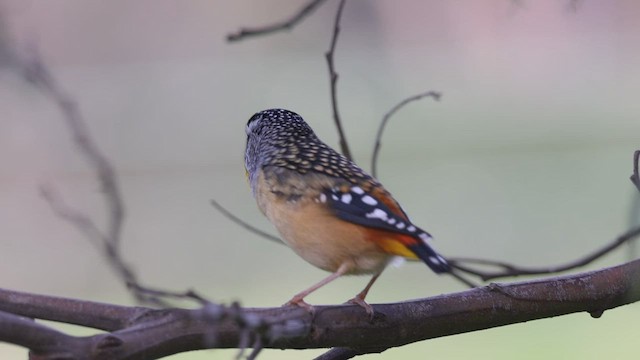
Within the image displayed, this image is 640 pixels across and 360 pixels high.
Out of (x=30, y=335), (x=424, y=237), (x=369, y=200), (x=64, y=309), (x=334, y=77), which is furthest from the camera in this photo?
(x=334, y=77)

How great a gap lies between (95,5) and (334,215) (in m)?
7.36

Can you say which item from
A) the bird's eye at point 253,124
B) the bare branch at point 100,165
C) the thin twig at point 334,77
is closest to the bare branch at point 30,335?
the bare branch at point 100,165

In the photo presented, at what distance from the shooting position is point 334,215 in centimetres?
229

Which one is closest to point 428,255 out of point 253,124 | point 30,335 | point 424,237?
point 424,237

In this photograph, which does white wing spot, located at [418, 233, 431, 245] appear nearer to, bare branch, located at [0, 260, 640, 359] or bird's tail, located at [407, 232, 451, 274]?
bird's tail, located at [407, 232, 451, 274]

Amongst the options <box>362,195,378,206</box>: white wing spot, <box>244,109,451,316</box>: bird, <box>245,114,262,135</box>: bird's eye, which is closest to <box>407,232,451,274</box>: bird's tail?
<box>244,109,451,316</box>: bird

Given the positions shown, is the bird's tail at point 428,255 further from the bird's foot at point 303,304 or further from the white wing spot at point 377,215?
the bird's foot at point 303,304

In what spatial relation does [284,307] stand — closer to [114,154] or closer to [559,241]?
[559,241]

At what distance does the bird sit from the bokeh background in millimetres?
3656

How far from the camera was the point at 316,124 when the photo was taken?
8250mm

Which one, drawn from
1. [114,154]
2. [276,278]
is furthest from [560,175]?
[114,154]

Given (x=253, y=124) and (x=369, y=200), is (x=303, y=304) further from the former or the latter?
(x=253, y=124)

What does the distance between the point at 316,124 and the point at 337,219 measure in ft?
19.7

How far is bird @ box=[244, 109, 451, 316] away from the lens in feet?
7.29
